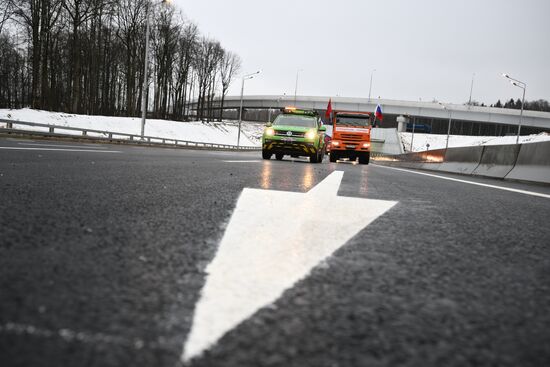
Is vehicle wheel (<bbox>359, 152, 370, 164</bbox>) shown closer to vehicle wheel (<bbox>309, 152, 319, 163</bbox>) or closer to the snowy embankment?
vehicle wheel (<bbox>309, 152, 319, 163</bbox>)

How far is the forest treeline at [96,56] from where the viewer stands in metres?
43.9

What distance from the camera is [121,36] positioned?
192ft

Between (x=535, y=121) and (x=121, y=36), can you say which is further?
(x=535, y=121)

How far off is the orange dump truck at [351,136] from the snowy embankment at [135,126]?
2303 centimetres

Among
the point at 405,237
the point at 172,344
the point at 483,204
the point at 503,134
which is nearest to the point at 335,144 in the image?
the point at 483,204

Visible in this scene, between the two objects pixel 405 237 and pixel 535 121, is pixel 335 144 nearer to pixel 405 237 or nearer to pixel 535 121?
pixel 405 237

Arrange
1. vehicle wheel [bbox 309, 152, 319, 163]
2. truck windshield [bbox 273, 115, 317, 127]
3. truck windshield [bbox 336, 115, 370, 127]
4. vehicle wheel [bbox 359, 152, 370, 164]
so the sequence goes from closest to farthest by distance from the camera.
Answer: vehicle wheel [bbox 309, 152, 319, 163] → truck windshield [bbox 273, 115, 317, 127] → vehicle wheel [bbox 359, 152, 370, 164] → truck windshield [bbox 336, 115, 370, 127]

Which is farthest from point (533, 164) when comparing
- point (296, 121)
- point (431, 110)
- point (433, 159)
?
point (431, 110)

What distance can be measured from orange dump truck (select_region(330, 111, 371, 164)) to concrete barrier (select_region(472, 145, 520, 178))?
9389mm

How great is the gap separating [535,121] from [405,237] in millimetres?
95999

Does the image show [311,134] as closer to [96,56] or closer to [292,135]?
[292,135]

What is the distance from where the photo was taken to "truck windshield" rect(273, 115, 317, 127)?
17233 mm

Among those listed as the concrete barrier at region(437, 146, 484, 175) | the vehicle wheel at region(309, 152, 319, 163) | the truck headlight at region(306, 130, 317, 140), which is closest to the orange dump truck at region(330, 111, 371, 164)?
the concrete barrier at region(437, 146, 484, 175)

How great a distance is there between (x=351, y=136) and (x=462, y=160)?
845 cm
